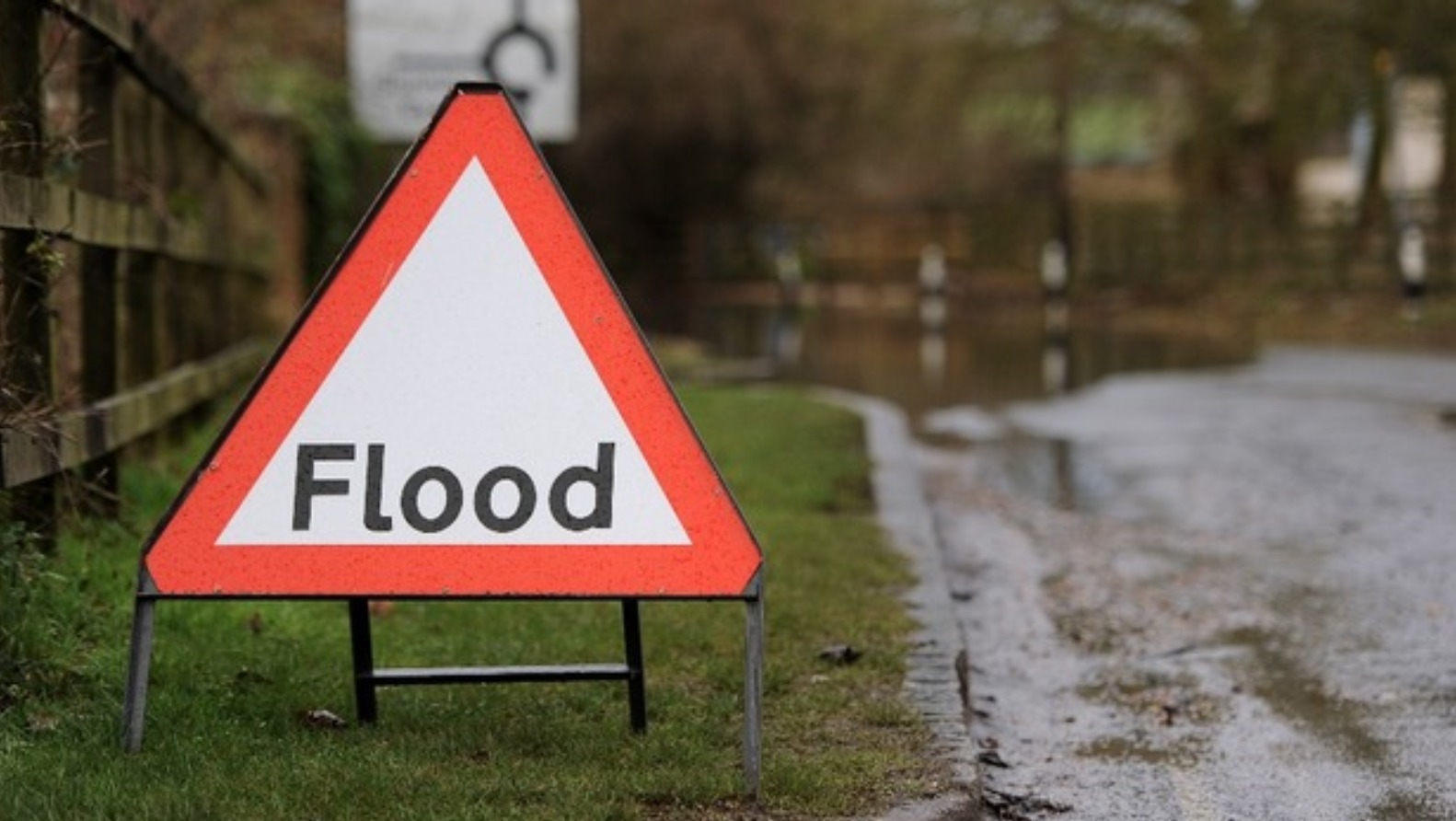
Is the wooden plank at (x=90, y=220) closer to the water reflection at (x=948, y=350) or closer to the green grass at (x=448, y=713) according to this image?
the green grass at (x=448, y=713)

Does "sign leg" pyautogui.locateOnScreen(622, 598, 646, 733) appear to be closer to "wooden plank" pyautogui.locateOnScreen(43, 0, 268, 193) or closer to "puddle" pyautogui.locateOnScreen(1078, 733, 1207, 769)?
"puddle" pyautogui.locateOnScreen(1078, 733, 1207, 769)

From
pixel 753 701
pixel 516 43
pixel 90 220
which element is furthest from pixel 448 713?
pixel 516 43

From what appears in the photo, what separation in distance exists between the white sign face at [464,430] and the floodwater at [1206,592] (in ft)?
4.19

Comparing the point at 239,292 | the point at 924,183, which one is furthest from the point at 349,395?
the point at 924,183

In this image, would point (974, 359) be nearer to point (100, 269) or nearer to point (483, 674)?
point (100, 269)

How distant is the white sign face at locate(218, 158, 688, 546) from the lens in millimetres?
4969

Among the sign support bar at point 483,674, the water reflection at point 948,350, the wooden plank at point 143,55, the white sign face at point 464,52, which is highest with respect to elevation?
the white sign face at point 464,52

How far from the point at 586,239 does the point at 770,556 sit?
3.47 meters

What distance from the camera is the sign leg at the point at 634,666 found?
5.48 metres

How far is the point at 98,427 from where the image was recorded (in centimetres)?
690

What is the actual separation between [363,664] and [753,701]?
1.06 metres

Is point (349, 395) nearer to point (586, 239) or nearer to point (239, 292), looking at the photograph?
point (586, 239)

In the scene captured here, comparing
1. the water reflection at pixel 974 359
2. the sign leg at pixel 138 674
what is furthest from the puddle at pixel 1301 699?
the water reflection at pixel 974 359

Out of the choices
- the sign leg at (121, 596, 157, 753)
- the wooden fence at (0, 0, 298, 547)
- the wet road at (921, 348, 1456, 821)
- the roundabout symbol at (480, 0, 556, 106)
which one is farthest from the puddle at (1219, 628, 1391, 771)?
the roundabout symbol at (480, 0, 556, 106)
